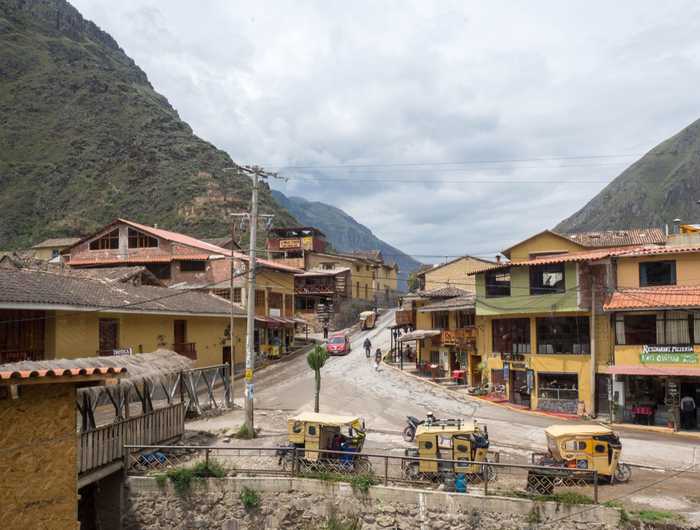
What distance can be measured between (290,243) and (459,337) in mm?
38432

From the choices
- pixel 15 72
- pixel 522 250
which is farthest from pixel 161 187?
pixel 522 250

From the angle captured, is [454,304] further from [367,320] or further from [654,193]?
[654,193]

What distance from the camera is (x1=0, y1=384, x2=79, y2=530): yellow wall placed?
11.6 meters

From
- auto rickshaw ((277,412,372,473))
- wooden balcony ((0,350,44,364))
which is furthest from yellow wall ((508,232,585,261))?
wooden balcony ((0,350,44,364))

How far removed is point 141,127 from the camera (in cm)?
12056

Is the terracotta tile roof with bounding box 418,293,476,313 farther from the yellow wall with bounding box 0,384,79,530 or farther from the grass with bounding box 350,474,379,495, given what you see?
the yellow wall with bounding box 0,384,79,530

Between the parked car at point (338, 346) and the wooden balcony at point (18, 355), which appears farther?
the parked car at point (338, 346)

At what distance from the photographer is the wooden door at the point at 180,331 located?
122 feet

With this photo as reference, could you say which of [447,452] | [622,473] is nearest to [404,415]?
[447,452]

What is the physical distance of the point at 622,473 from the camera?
63.1 feet

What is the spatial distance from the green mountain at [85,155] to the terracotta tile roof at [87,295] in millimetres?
56221

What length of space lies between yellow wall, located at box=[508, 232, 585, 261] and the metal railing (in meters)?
29.9

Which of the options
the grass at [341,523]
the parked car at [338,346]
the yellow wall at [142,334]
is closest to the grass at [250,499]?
the grass at [341,523]

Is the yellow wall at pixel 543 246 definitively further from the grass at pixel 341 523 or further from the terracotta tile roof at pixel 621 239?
the grass at pixel 341 523
